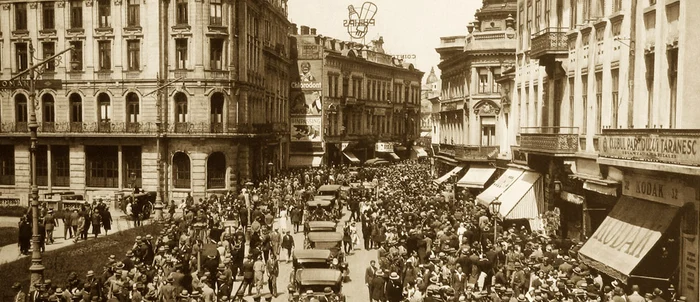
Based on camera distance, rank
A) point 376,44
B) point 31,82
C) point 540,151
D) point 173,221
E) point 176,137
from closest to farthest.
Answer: point 31,82 < point 540,151 < point 173,221 < point 176,137 < point 376,44

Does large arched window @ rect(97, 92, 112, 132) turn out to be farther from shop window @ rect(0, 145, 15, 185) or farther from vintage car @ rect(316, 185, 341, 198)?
vintage car @ rect(316, 185, 341, 198)

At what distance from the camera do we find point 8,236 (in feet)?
113

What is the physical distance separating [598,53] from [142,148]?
108 ft

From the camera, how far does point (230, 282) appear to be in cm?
2095

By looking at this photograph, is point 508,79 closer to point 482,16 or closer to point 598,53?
point 598,53

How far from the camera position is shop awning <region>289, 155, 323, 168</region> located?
2834 inches

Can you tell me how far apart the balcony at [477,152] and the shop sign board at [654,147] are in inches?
1069

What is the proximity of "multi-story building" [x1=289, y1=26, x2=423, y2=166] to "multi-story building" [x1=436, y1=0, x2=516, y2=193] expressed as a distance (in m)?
20.1

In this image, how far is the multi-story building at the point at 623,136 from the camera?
17703 mm

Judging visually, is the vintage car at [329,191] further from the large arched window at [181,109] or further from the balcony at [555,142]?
the balcony at [555,142]

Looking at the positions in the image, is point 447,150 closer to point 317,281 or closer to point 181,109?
point 181,109

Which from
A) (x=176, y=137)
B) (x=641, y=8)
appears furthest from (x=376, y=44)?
(x=641, y=8)

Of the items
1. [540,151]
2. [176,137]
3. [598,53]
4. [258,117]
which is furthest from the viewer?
[258,117]

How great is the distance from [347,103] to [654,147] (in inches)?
2500
